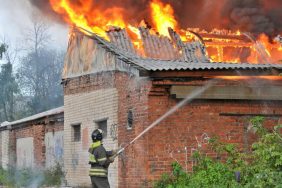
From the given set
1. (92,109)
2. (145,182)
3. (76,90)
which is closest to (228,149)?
(145,182)

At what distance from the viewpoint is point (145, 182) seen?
12.7 metres

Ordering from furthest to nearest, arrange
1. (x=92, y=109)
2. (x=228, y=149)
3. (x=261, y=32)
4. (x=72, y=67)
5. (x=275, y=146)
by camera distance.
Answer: (x=261, y=32) < (x=72, y=67) < (x=92, y=109) < (x=228, y=149) < (x=275, y=146)

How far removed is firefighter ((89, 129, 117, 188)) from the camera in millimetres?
11102

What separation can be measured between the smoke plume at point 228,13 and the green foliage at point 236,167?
628 centimetres

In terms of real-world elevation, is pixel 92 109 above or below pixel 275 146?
above

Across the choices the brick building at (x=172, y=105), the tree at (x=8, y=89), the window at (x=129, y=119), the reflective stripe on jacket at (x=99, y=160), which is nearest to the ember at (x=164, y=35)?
the brick building at (x=172, y=105)

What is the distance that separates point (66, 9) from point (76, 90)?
2406 mm

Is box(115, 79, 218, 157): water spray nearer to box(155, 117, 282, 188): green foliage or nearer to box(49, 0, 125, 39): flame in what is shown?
box(155, 117, 282, 188): green foliage

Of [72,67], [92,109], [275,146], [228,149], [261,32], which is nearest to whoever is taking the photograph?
[275,146]

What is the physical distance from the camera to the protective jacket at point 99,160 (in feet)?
36.4

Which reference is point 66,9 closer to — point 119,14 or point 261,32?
point 119,14

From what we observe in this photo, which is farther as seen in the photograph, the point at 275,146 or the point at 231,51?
the point at 231,51

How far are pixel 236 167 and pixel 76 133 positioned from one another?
234 inches

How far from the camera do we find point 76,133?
16.8 metres
